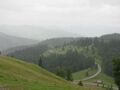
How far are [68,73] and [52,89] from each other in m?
122

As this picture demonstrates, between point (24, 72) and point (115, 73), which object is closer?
point (24, 72)

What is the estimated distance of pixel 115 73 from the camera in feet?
229

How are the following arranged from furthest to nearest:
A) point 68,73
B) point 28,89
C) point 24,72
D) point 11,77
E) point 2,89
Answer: point 68,73, point 24,72, point 11,77, point 28,89, point 2,89

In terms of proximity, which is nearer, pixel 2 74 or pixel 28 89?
pixel 28 89

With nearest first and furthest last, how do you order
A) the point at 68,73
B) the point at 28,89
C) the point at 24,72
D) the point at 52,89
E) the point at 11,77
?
the point at 28,89 → the point at 52,89 → the point at 11,77 → the point at 24,72 → the point at 68,73

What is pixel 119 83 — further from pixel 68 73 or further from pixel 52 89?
pixel 68 73

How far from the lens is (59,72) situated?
159500 mm

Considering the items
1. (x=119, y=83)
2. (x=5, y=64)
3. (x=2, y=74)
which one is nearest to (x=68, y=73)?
(x=119, y=83)

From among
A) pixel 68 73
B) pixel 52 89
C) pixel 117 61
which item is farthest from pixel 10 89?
pixel 68 73

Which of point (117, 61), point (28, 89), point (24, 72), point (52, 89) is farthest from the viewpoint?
point (117, 61)

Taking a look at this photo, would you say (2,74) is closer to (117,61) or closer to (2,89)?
(2,89)

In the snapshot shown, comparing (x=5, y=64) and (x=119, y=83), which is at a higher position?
(x=5, y=64)

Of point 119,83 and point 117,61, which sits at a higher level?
point 117,61

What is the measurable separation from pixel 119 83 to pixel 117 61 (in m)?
6.50
